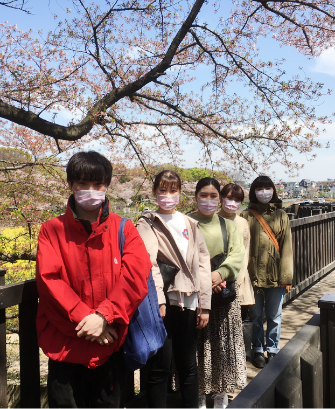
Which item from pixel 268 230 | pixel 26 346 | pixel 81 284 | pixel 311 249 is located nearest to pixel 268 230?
pixel 268 230

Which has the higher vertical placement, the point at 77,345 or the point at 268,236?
the point at 268,236

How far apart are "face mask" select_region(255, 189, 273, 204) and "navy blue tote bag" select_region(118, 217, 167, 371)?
6.51 feet

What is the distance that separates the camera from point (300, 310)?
5227mm

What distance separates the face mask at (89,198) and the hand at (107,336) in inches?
25.9

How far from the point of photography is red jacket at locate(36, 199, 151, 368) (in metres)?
1.68

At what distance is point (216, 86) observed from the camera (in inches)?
306

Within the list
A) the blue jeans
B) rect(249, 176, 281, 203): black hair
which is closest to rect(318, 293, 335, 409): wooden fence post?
the blue jeans

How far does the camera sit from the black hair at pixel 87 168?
194 centimetres

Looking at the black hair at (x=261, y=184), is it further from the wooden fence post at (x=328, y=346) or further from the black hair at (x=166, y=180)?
the wooden fence post at (x=328, y=346)

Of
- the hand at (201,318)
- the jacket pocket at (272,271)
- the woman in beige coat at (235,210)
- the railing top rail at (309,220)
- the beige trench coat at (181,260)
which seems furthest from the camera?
the railing top rail at (309,220)

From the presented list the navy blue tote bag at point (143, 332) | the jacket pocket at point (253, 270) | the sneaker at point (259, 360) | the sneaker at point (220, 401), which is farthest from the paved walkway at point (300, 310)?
the navy blue tote bag at point (143, 332)

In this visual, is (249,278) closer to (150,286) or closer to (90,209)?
(150,286)

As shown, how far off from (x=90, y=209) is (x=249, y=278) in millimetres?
2084

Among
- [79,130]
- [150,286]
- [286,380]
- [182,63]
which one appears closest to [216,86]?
[182,63]
